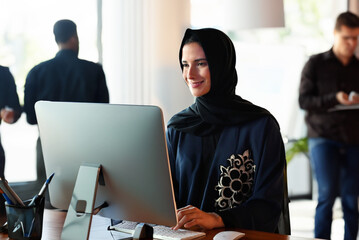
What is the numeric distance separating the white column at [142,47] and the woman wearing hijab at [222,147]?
6.57 feet

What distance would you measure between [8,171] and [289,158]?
240 centimetres

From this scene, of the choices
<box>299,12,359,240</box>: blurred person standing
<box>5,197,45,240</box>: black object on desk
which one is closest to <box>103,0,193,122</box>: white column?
<box>299,12,359,240</box>: blurred person standing

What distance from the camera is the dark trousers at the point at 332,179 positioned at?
400 centimetres

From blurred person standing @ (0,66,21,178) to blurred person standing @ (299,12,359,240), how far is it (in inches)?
73.2

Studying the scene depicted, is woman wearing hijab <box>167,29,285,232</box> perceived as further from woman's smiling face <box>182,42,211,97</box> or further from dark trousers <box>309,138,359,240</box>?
dark trousers <box>309,138,359,240</box>

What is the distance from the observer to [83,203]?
1698 mm

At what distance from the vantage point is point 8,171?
4.17 meters

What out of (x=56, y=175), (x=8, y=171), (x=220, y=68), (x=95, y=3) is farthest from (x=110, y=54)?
(x=56, y=175)

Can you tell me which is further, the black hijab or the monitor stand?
the black hijab

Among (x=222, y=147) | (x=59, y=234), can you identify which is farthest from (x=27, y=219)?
(x=222, y=147)

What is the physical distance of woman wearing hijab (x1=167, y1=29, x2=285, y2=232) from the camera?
2.06 meters

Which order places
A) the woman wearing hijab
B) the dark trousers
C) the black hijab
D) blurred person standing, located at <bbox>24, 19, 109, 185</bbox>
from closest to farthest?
the woman wearing hijab
the black hijab
blurred person standing, located at <bbox>24, 19, 109, 185</bbox>
the dark trousers

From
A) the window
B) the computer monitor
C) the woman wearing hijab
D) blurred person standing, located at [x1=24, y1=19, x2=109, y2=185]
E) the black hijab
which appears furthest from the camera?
the window

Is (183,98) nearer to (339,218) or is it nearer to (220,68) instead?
(339,218)
